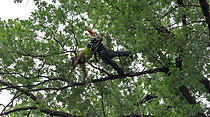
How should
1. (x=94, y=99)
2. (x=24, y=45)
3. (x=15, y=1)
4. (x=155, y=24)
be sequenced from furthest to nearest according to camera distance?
(x=94, y=99) < (x=24, y=45) < (x=155, y=24) < (x=15, y=1)

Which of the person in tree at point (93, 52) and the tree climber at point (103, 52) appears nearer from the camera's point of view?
the person in tree at point (93, 52)

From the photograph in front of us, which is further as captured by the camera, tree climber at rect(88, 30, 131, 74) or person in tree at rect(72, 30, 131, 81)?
tree climber at rect(88, 30, 131, 74)

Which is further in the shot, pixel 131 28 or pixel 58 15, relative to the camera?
pixel 58 15

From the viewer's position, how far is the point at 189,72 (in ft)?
23.3

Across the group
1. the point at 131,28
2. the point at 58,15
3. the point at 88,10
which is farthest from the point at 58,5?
the point at 131,28

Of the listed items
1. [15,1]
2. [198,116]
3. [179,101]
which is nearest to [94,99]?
[179,101]

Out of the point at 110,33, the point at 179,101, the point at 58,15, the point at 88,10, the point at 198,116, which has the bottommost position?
the point at 198,116

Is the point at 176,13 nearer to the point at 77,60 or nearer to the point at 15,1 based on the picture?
the point at 77,60

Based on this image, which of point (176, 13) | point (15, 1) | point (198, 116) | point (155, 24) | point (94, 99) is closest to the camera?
point (15, 1)

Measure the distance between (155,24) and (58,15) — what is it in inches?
142

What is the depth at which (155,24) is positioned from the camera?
22.8 ft

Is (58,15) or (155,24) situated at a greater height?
(58,15)

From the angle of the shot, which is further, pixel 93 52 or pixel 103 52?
pixel 103 52

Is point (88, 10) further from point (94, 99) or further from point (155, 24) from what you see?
point (94, 99)
